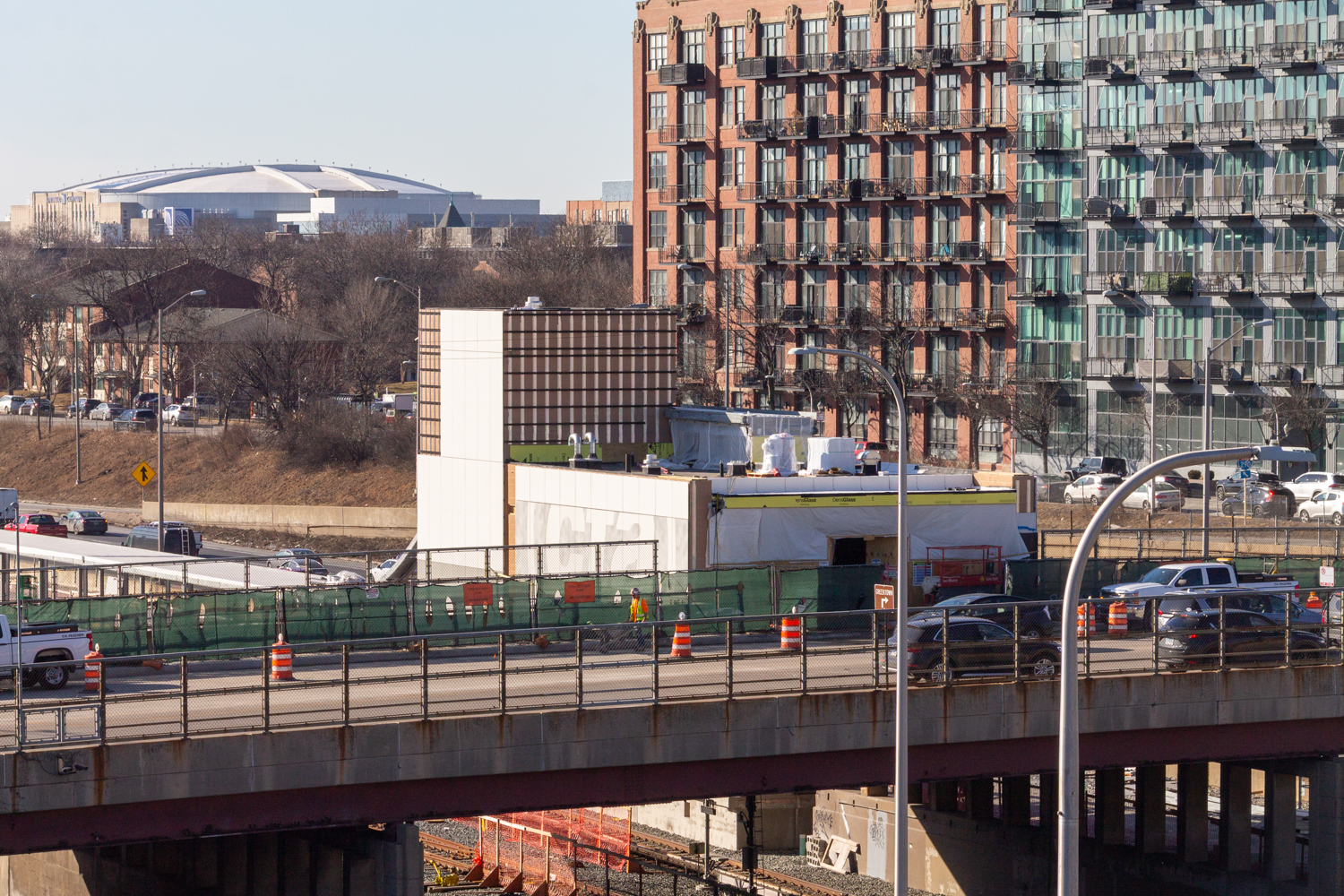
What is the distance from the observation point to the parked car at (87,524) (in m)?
85.8

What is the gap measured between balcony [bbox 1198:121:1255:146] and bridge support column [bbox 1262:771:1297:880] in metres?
54.5

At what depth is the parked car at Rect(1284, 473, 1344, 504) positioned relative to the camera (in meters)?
74.5

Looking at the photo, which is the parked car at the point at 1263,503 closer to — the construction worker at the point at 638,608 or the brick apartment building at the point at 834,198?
the brick apartment building at the point at 834,198

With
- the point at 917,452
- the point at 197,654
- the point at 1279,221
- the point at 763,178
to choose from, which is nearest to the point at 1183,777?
the point at 197,654

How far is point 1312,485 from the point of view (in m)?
75.8

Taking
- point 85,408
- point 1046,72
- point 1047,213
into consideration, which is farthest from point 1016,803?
point 85,408

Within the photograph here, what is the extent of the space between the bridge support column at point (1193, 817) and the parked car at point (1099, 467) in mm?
50289

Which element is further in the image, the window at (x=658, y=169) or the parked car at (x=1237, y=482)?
the window at (x=658, y=169)

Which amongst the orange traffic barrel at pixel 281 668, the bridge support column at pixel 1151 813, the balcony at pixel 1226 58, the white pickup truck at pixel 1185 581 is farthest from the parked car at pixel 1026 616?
the balcony at pixel 1226 58

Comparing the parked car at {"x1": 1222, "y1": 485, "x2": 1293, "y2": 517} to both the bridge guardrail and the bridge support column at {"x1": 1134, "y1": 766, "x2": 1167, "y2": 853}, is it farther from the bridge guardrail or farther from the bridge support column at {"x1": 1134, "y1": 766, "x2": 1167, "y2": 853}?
the bridge support column at {"x1": 1134, "y1": 766, "x2": 1167, "y2": 853}

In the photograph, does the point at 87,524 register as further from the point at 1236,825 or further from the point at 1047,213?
the point at 1236,825

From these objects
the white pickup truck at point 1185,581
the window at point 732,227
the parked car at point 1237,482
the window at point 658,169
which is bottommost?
the white pickup truck at point 1185,581

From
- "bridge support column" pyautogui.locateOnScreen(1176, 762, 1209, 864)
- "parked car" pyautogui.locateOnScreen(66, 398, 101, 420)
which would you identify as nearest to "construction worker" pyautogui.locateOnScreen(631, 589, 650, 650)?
"bridge support column" pyautogui.locateOnScreen(1176, 762, 1209, 864)

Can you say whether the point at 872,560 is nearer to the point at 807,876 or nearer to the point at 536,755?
the point at 807,876
